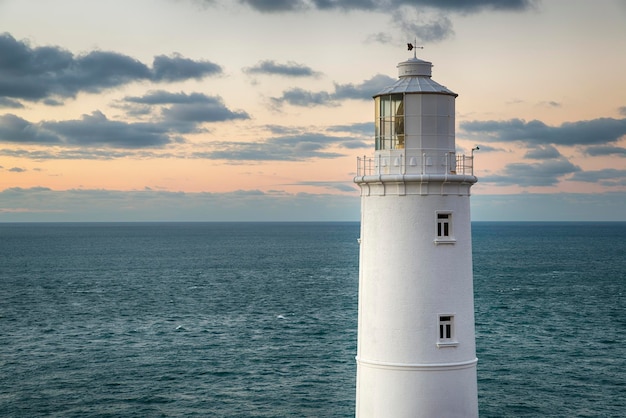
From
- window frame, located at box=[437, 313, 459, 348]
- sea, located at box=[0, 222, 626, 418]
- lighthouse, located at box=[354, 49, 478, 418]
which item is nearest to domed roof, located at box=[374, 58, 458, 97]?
lighthouse, located at box=[354, 49, 478, 418]

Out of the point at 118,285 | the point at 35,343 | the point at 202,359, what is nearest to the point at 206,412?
the point at 202,359

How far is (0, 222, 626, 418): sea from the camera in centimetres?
4650

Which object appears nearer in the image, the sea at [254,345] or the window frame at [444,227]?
the window frame at [444,227]

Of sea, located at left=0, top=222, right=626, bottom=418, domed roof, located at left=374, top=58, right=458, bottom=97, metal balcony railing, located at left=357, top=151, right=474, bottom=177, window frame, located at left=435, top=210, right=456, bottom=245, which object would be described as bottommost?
sea, located at left=0, top=222, right=626, bottom=418

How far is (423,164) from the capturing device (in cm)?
1864

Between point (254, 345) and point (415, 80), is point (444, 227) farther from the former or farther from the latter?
point (254, 345)

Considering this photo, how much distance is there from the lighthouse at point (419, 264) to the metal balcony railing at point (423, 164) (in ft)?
0.08

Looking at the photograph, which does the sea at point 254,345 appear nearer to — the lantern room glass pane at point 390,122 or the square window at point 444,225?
the square window at point 444,225

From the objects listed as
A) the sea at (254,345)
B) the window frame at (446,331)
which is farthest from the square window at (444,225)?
the sea at (254,345)

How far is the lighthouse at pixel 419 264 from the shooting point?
61.2 ft

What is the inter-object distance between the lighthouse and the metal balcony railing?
0.08 feet

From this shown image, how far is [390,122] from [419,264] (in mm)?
3482

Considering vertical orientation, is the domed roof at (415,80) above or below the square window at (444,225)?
above

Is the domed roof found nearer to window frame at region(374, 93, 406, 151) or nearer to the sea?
window frame at region(374, 93, 406, 151)
